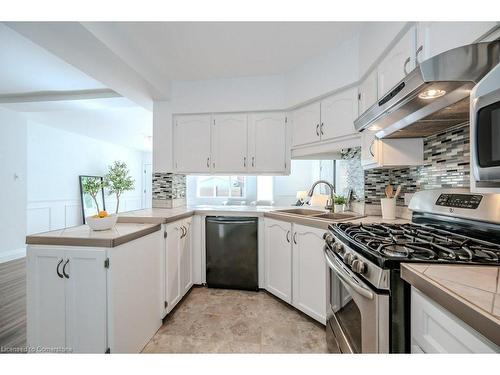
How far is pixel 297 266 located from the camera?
200cm

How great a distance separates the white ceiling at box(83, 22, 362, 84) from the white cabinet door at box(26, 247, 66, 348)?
1451mm

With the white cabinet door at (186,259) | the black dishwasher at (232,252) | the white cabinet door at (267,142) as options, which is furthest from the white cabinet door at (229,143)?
the white cabinet door at (186,259)

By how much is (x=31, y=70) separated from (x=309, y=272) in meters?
3.38

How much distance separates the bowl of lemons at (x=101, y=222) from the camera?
1.47 m

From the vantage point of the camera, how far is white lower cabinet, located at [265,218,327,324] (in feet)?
5.90

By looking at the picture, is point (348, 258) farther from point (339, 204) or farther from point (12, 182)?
point (12, 182)

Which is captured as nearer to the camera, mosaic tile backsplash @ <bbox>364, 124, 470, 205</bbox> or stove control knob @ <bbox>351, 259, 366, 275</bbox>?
stove control knob @ <bbox>351, 259, 366, 275</bbox>

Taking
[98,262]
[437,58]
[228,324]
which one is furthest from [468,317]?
[228,324]

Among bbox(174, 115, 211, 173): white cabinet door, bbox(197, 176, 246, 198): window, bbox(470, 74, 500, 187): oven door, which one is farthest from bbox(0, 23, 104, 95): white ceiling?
bbox(197, 176, 246, 198): window

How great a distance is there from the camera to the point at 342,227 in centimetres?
143

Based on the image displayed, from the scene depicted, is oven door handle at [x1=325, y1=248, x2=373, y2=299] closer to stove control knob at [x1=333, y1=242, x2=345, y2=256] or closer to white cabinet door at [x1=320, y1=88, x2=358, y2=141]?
stove control knob at [x1=333, y1=242, x2=345, y2=256]

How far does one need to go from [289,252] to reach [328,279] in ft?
2.04
